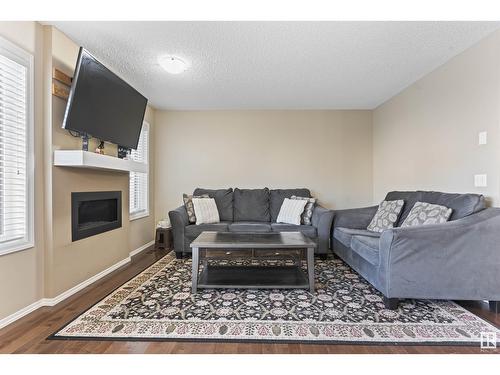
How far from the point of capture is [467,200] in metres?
2.22

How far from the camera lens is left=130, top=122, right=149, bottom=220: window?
158 inches

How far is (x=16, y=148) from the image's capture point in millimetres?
1958

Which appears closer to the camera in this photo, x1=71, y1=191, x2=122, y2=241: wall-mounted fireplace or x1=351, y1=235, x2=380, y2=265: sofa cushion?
x1=351, y1=235, x2=380, y2=265: sofa cushion

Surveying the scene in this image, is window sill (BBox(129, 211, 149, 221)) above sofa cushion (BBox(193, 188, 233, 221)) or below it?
below

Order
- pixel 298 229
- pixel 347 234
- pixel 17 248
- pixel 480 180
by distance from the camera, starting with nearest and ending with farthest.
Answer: pixel 17 248, pixel 480 180, pixel 347 234, pixel 298 229

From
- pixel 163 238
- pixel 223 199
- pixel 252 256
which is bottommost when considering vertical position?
pixel 163 238

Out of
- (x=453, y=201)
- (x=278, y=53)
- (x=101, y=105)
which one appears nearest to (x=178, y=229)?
(x=101, y=105)

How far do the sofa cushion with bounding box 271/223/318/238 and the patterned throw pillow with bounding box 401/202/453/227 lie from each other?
119 cm

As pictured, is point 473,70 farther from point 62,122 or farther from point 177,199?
point 177,199

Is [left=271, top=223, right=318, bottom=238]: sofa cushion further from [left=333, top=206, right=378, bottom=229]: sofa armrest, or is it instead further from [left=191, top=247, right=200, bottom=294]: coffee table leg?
[left=191, top=247, right=200, bottom=294]: coffee table leg

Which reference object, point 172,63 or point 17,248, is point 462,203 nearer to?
point 172,63

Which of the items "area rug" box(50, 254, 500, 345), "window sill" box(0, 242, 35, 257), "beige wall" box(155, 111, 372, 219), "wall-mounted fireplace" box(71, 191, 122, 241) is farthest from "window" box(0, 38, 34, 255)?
"beige wall" box(155, 111, 372, 219)
